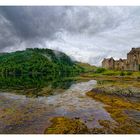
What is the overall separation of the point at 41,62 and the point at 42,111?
2368 millimetres

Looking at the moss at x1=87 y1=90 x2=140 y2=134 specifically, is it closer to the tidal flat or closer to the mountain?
the tidal flat

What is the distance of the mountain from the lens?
22.5ft

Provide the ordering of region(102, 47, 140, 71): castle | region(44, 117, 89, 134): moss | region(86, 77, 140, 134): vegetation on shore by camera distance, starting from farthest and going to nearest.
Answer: region(102, 47, 140, 71): castle < region(86, 77, 140, 134): vegetation on shore < region(44, 117, 89, 134): moss

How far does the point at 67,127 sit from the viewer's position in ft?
17.5

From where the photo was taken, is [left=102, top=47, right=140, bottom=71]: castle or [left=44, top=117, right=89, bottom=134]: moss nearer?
[left=44, top=117, right=89, bottom=134]: moss

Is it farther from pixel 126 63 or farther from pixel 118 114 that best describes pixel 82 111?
pixel 126 63

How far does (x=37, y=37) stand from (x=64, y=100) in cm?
203

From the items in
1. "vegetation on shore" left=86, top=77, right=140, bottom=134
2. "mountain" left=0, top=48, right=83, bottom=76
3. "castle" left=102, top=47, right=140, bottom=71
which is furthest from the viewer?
"mountain" left=0, top=48, right=83, bottom=76

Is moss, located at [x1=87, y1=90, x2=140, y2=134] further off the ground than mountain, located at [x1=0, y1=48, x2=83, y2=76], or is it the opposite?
mountain, located at [x1=0, y1=48, x2=83, y2=76]

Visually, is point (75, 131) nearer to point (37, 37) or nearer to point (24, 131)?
point (24, 131)

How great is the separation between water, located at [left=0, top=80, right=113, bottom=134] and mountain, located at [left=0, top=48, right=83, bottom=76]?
82 centimetres

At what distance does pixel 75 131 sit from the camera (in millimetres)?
5199

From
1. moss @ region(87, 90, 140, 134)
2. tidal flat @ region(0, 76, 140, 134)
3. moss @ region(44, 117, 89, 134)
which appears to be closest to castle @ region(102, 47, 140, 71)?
tidal flat @ region(0, 76, 140, 134)

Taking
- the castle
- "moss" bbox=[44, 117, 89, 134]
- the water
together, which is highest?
the castle
